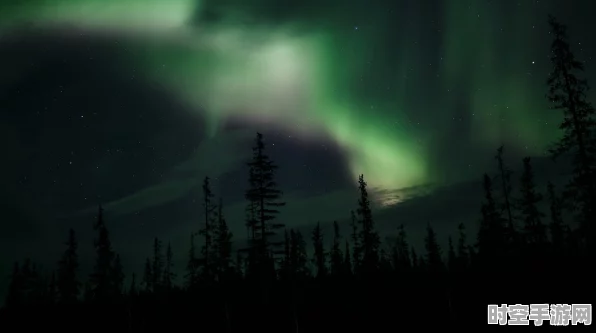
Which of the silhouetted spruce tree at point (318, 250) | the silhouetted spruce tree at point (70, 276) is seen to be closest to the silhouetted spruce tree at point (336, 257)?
the silhouetted spruce tree at point (318, 250)

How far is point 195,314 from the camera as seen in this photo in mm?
36031

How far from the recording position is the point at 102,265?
49.0 metres

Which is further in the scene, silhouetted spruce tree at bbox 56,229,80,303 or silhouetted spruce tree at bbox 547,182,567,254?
silhouetted spruce tree at bbox 56,229,80,303

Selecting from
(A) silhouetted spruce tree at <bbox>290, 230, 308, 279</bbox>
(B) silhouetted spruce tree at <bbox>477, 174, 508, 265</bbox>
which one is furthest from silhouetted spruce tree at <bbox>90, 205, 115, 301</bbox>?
(B) silhouetted spruce tree at <bbox>477, 174, 508, 265</bbox>

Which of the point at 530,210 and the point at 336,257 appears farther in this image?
the point at 336,257

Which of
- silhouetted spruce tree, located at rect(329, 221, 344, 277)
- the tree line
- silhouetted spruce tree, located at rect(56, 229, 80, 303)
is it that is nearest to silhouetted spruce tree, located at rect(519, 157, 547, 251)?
the tree line

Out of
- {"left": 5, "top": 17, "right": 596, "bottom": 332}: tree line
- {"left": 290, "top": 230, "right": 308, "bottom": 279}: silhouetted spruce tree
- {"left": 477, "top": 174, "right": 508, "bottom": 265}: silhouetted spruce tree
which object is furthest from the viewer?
{"left": 290, "top": 230, "right": 308, "bottom": 279}: silhouetted spruce tree

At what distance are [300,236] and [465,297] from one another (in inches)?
2167

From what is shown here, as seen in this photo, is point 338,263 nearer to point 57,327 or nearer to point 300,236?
point 300,236

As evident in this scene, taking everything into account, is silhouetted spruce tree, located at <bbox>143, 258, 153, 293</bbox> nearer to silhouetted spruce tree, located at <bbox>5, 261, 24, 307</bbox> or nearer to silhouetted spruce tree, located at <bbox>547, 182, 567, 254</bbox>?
silhouetted spruce tree, located at <bbox>5, 261, 24, 307</bbox>

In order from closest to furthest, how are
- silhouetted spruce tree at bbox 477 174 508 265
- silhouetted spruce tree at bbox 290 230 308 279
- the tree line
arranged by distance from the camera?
the tree line, silhouetted spruce tree at bbox 477 174 508 265, silhouetted spruce tree at bbox 290 230 308 279

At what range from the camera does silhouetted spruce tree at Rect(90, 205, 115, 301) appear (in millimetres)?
48969

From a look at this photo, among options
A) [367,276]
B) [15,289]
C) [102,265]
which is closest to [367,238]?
[367,276]

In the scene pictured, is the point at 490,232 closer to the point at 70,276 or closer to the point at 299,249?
the point at 299,249
